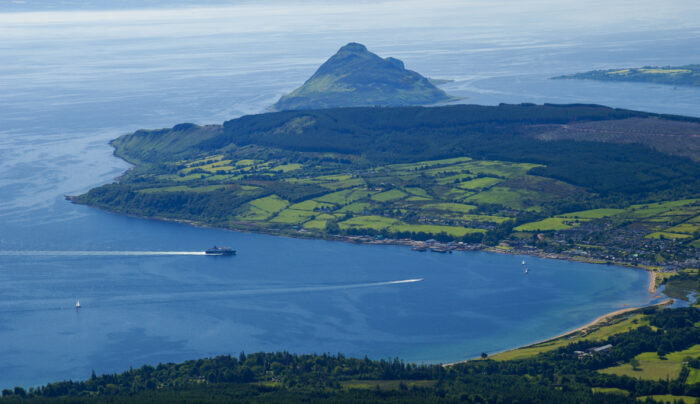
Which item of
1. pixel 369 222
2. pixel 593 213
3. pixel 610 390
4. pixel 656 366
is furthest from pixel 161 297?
pixel 593 213

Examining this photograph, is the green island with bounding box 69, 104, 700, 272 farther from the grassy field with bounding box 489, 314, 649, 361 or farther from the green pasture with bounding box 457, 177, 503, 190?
the grassy field with bounding box 489, 314, 649, 361

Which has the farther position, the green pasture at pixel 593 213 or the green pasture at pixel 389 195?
the green pasture at pixel 389 195

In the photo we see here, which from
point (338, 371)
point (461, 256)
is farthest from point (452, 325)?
point (461, 256)

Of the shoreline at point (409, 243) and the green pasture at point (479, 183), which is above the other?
the green pasture at point (479, 183)

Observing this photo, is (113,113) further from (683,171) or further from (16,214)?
(683,171)

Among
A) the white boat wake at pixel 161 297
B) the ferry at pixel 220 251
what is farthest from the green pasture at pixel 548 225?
the ferry at pixel 220 251

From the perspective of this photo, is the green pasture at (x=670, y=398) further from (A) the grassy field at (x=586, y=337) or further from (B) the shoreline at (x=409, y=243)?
(B) the shoreline at (x=409, y=243)
